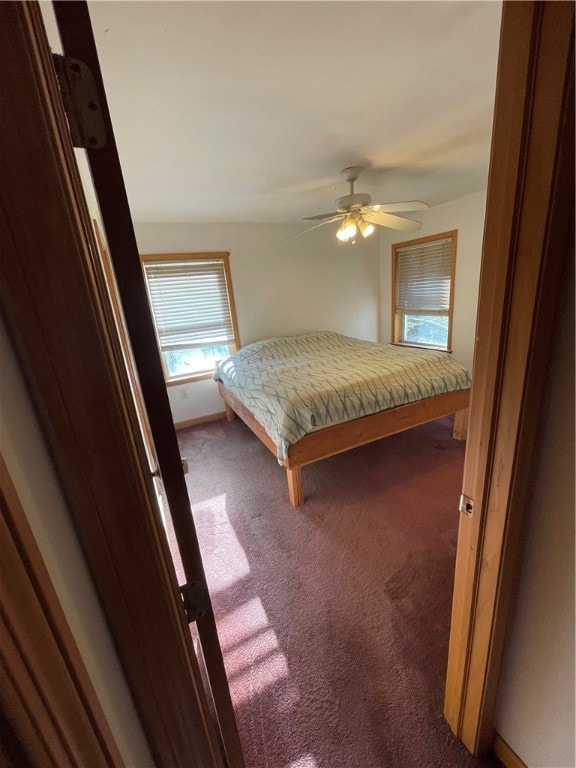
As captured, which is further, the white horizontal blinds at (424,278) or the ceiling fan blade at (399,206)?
the white horizontal blinds at (424,278)

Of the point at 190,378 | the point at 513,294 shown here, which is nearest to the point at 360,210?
the point at 513,294

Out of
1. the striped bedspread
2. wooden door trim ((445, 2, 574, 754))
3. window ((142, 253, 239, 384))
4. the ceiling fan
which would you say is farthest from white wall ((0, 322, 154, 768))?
window ((142, 253, 239, 384))

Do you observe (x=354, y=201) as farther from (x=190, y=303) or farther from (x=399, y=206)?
(x=190, y=303)

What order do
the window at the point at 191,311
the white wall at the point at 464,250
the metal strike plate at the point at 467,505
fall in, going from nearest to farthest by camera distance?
the metal strike plate at the point at 467,505 → the white wall at the point at 464,250 → the window at the point at 191,311

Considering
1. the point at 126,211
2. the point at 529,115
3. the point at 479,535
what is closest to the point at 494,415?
the point at 479,535

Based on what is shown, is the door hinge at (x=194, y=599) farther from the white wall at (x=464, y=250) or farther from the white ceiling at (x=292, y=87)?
the white wall at (x=464, y=250)

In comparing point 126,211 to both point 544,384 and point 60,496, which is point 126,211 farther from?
point 544,384

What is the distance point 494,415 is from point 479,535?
1.19 ft

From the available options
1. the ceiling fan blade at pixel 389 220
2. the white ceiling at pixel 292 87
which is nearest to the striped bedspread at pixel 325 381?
the ceiling fan blade at pixel 389 220

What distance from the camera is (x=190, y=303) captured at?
3.56 meters

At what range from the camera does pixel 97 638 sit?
488 mm

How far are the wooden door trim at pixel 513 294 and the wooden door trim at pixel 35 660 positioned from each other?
2.87 feet

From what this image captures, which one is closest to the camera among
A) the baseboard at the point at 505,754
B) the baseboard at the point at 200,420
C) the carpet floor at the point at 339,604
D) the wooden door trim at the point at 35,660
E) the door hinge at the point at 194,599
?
the wooden door trim at the point at 35,660

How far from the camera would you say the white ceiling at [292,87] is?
Answer: 0.97 metres
